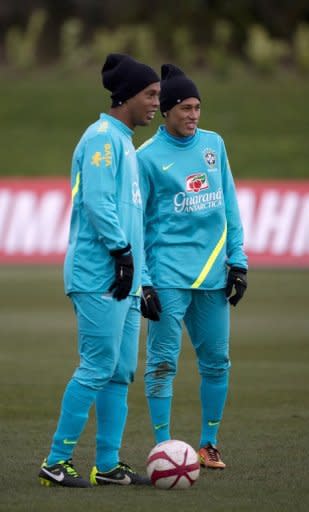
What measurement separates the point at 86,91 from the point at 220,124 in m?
4.52

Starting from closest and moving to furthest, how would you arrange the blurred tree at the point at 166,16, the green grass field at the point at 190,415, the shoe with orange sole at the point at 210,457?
the green grass field at the point at 190,415 < the shoe with orange sole at the point at 210,457 < the blurred tree at the point at 166,16

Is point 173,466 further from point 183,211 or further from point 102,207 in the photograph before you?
point 183,211

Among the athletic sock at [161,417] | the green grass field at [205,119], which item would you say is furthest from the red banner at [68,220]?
the athletic sock at [161,417]

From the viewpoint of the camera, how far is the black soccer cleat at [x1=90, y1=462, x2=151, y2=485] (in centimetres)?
767

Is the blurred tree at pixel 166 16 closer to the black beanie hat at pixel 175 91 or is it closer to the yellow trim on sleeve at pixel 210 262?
the black beanie hat at pixel 175 91

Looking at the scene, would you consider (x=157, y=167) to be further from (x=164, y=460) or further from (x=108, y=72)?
(x=164, y=460)

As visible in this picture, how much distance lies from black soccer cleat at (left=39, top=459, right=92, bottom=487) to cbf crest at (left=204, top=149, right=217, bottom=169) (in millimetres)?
2172

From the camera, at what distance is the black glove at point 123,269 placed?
731cm

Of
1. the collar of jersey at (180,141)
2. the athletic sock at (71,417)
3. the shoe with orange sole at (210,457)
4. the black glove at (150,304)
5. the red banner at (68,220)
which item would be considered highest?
the collar of jersey at (180,141)

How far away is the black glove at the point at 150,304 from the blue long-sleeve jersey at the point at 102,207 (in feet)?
1.67

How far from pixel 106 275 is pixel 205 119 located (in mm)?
29233

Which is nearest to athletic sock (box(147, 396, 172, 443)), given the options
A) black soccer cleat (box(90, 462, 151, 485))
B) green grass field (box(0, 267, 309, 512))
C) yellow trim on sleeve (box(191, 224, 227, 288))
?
green grass field (box(0, 267, 309, 512))

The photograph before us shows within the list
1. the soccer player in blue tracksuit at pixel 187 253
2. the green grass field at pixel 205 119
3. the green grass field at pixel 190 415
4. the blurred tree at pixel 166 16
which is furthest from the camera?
the blurred tree at pixel 166 16

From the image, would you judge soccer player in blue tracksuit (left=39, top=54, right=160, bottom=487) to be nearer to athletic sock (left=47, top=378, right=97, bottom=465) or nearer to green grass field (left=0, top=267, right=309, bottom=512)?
athletic sock (left=47, top=378, right=97, bottom=465)
